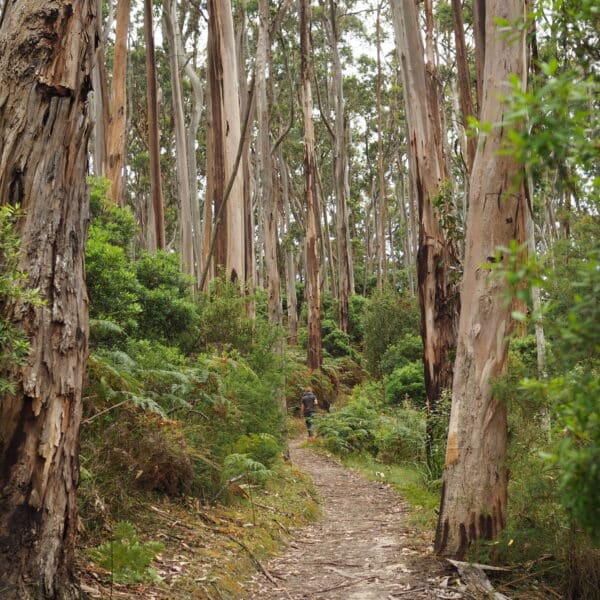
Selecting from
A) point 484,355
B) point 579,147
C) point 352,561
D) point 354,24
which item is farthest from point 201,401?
point 354,24

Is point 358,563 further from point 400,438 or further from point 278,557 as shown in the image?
point 400,438

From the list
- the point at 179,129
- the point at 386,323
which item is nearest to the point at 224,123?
the point at 179,129

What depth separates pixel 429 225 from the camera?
895 cm

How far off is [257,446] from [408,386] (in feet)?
32.5

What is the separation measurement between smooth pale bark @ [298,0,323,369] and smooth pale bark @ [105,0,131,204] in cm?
483

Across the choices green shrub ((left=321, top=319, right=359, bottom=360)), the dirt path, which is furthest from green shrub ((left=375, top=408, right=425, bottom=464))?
green shrub ((left=321, top=319, right=359, bottom=360))

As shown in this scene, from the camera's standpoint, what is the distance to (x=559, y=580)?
4.69 metres

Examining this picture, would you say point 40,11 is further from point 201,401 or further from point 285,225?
point 285,225

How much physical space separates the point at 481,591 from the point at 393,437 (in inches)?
336

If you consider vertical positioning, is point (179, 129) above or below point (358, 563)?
above

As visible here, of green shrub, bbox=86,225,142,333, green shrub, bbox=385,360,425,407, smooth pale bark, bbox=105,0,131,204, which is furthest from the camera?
green shrub, bbox=385,360,425,407

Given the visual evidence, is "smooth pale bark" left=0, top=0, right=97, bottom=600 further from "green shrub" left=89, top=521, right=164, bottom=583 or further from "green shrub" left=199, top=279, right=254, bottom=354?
"green shrub" left=199, top=279, right=254, bottom=354

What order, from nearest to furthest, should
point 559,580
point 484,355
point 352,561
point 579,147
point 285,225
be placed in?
point 579,147, point 559,580, point 484,355, point 352,561, point 285,225

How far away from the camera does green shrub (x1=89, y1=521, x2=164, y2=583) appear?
167 inches
